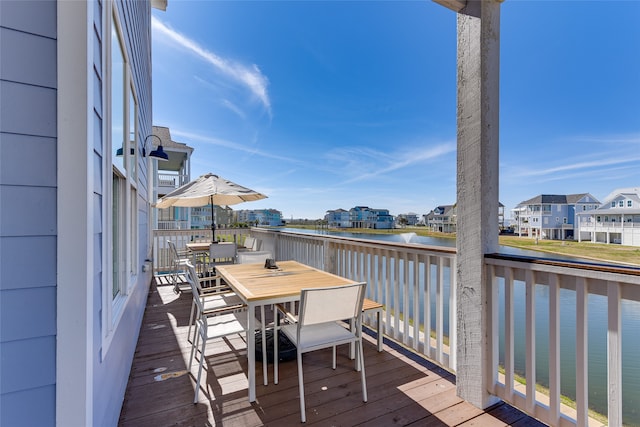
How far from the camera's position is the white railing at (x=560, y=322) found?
1.46 metres

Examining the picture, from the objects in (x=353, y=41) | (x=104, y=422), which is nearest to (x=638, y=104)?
(x=104, y=422)

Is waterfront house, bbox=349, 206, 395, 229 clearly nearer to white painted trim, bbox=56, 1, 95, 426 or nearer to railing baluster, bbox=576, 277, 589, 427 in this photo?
railing baluster, bbox=576, 277, 589, 427

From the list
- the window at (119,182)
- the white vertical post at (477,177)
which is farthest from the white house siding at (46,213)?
the white vertical post at (477,177)

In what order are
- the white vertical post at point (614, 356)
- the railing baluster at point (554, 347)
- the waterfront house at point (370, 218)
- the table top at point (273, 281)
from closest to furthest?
the white vertical post at point (614, 356)
the railing baluster at point (554, 347)
the table top at point (273, 281)
the waterfront house at point (370, 218)

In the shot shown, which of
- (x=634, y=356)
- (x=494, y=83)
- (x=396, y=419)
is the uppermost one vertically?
(x=494, y=83)

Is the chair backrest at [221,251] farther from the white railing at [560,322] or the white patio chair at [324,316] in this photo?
the white railing at [560,322]

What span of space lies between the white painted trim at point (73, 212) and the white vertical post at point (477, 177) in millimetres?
2164

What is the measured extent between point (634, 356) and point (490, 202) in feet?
3.79

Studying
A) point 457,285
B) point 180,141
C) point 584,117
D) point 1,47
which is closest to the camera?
point 1,47

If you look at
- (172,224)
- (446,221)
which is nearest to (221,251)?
(446,221)

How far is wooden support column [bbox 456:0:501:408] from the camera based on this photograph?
198 cm

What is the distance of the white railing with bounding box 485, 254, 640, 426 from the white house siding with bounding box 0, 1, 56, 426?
2.37m

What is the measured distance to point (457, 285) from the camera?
218 centimetres

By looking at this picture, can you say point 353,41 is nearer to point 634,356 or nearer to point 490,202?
point 490,202
